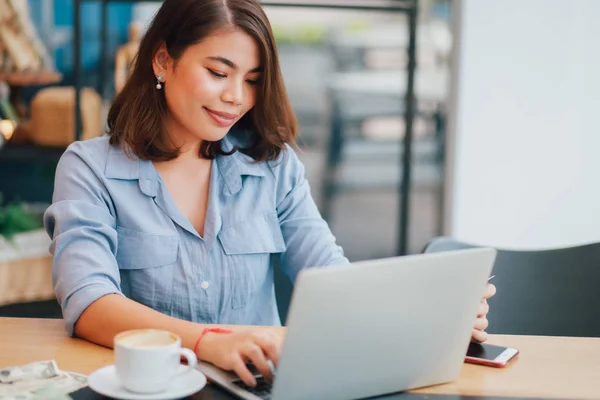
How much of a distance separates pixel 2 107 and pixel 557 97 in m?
2.27

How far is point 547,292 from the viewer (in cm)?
186

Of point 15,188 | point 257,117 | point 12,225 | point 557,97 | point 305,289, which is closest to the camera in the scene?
point 305,289

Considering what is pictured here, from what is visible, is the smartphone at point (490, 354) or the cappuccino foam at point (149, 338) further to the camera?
the smartphone at point (490, 354)

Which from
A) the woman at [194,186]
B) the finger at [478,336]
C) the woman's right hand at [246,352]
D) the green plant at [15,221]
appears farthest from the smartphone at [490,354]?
the green plant at [15,221]

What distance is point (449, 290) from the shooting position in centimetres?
109

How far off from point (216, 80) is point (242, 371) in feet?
2.14

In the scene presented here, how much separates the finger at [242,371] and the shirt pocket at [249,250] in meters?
0.52

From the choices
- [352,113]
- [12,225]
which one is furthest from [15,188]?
[352,113]

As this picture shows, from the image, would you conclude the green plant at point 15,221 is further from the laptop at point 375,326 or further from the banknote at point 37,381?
the laptop at point 375,326

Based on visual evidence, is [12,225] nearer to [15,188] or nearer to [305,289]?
[15,188]

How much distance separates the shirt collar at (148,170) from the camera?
5.32 feet

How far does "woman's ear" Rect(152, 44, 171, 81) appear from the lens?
1.68m

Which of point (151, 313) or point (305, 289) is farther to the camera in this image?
point (151, 313)

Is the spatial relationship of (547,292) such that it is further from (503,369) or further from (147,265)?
(147,265)
